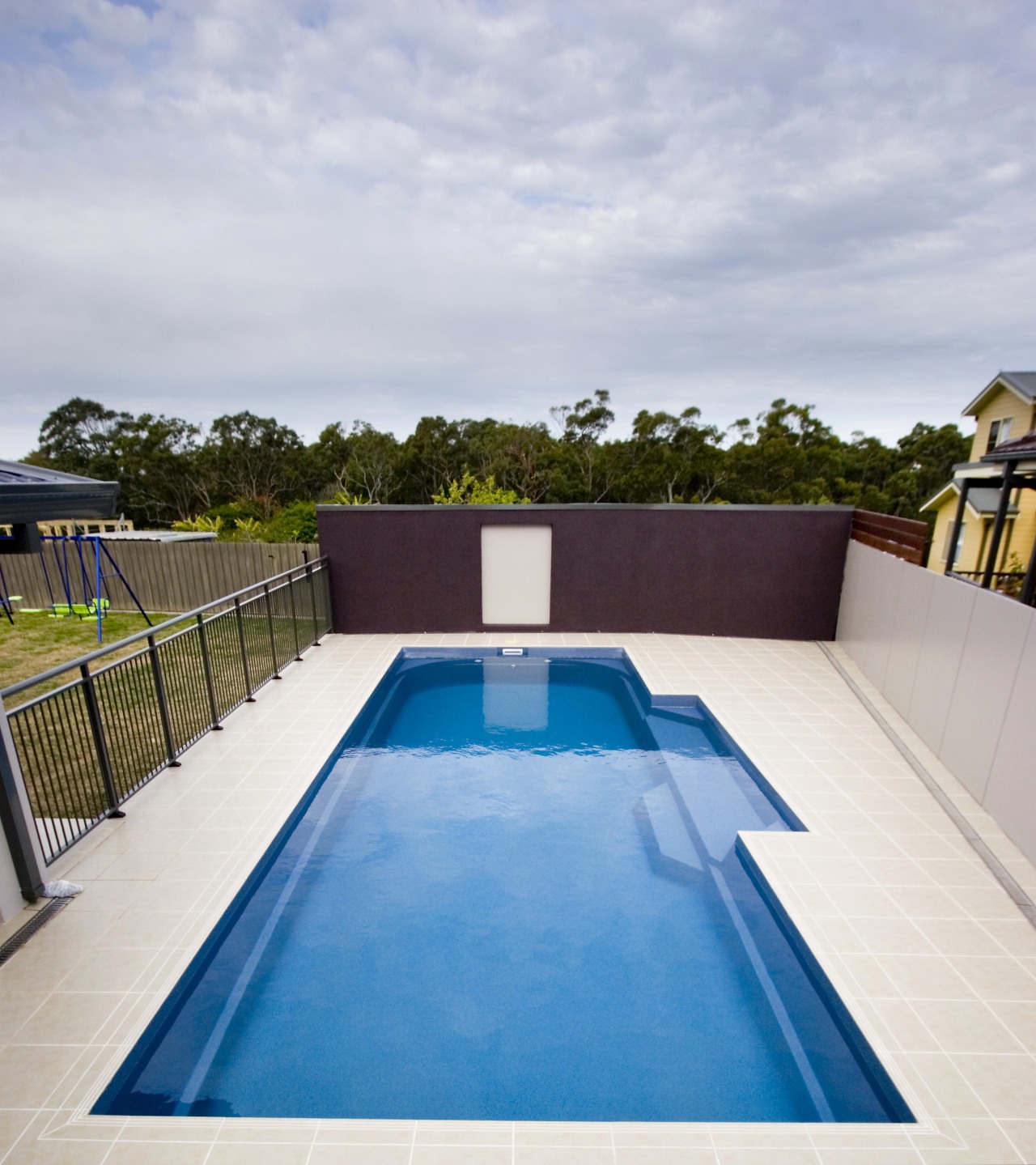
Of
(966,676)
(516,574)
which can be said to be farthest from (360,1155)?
(516,574)

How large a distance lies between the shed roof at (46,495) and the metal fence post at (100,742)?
1.19 m

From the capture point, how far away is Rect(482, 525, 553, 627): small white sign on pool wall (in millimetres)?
7953

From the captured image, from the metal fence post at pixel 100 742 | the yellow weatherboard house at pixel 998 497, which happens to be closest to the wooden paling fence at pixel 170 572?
the metal fence post at pixel 100 742

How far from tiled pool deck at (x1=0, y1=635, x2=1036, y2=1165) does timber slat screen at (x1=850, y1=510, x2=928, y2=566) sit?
179 centimetres

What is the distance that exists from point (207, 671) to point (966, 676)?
605 centimetres

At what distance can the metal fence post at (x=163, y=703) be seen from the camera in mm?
4062

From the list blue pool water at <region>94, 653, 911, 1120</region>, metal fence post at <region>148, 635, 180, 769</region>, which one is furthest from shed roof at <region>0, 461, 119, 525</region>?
blue pool water at <region>94, 653, 911, 1120</region>

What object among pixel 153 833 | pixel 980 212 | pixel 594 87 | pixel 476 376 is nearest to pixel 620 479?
pixel 476 376

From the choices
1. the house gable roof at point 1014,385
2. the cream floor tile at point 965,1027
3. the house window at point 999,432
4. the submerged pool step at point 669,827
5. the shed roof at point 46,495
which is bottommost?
the submerged pool step at point 669,827

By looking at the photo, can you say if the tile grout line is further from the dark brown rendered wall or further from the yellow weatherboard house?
the yellow weatherboard house

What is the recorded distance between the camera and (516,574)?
8.05 meters

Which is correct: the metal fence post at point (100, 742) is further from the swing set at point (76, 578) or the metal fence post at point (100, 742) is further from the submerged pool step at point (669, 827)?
the swing set at point (76, 578)

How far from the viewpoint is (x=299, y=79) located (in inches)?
277

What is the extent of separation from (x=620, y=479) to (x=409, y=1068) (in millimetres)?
24177
